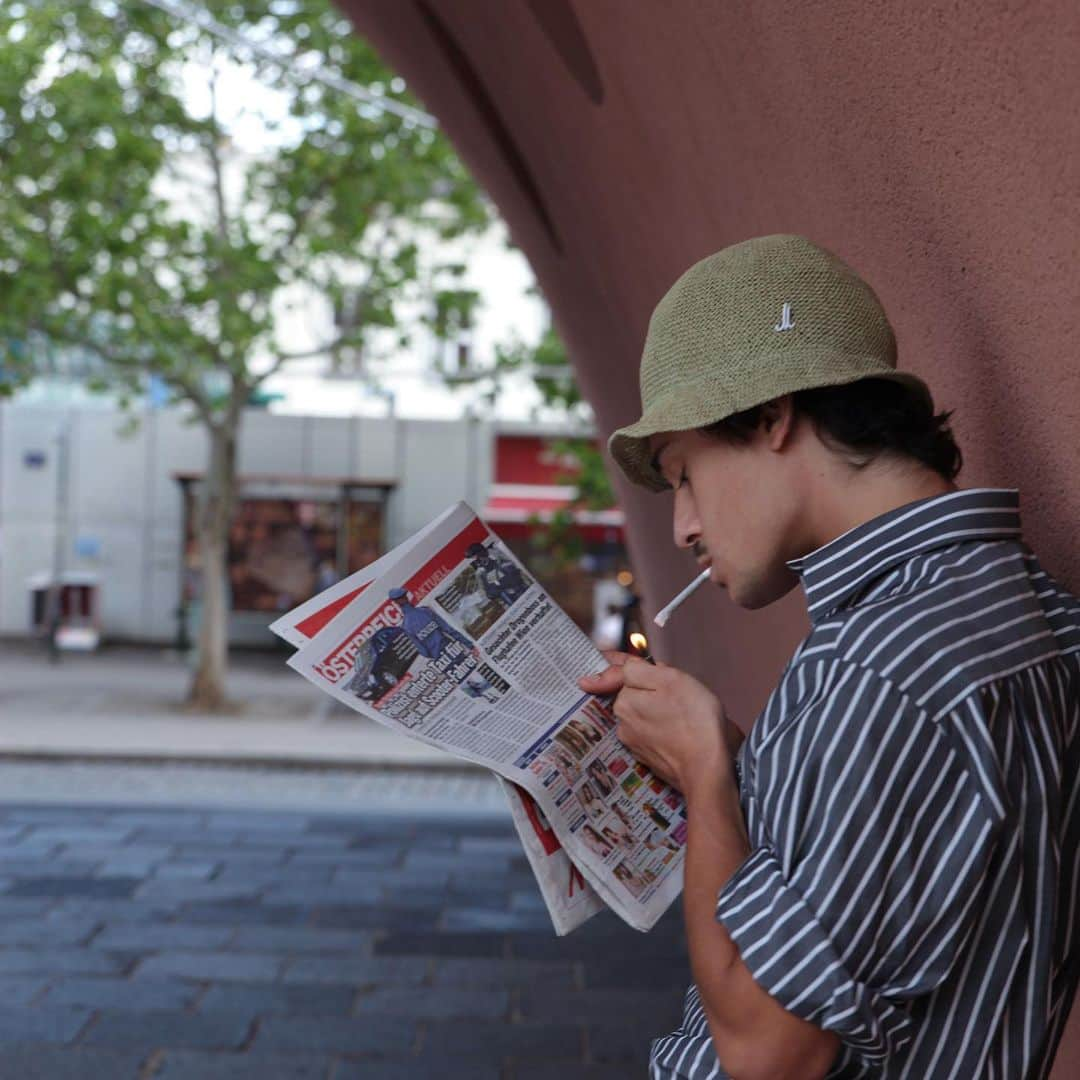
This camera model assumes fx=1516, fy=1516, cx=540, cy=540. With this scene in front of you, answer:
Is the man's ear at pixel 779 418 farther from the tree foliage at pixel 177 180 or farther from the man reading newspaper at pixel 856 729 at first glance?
the tree foliage at pixel 177 180

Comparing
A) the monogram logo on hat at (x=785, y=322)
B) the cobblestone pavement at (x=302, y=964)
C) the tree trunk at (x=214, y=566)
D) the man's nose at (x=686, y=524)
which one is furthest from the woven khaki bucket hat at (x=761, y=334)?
the tree trunk at (x=214, y=566)

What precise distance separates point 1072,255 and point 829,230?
80cm

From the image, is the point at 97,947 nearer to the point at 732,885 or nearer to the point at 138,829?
the point at 138,829

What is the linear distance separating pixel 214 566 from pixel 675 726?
14.2 m

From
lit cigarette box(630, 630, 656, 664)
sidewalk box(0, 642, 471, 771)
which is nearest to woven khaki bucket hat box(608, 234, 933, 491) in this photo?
lit cigarette box(630, 630, 656, 664)

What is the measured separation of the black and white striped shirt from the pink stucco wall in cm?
32

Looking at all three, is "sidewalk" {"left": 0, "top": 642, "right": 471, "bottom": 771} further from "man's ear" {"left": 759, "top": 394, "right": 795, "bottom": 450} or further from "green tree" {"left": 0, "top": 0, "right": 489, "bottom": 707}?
"man's ear" {"left": 759, "top": 394, "right": 795, "bottom": 450}

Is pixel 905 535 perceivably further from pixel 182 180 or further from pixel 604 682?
pixel 182 180

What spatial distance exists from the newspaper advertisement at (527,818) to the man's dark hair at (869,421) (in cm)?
52

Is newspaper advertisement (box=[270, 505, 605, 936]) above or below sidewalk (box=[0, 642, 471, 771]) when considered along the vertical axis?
above

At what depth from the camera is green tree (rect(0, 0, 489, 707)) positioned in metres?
13.4

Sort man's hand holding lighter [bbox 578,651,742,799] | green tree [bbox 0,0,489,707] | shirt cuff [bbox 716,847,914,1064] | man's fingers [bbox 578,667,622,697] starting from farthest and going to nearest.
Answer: green tree [bbox 0,0,489,707]
man's fingers [bbox 578,667,622,697]
man's hand holding lighter [bbox 578,651,742,799]
shirt cuff [bbox 716,847,914,1064]

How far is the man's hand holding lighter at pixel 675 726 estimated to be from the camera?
1464 mm

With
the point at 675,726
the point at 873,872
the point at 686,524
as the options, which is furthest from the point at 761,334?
the point at 873,872
